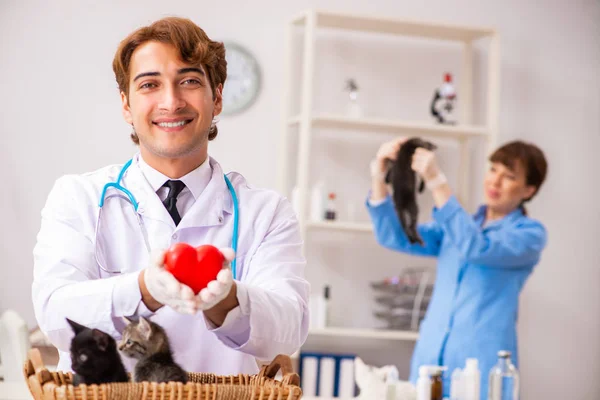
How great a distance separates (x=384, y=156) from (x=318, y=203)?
68 cm

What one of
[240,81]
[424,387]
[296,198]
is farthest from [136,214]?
[240,81]

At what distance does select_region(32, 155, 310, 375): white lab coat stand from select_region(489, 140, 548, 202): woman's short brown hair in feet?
7.49

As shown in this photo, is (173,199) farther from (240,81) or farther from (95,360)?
(240,81)

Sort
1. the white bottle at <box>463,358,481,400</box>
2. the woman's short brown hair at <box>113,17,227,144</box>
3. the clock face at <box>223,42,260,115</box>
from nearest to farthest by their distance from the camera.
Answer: the woman's short brown hair at <box>113,17,227,144</box> → the white bottle at <box>463,358,481,400</box> → the clock face at <box>223,42,260,115</box>

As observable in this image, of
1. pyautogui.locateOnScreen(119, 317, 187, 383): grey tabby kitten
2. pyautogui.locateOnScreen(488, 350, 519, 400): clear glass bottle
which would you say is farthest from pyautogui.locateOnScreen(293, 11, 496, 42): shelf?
pyautogui.locateOnScreen(119, 317, 187, 383): grey tabby kitten

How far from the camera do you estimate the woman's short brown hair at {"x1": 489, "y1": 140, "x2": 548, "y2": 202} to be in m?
3.32

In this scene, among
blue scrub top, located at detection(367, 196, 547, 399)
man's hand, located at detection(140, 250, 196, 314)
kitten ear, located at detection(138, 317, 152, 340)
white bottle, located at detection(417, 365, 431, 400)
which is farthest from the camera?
blue scrub top, located at detection(367, 196, 547, 399)

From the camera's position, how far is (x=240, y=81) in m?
4.19

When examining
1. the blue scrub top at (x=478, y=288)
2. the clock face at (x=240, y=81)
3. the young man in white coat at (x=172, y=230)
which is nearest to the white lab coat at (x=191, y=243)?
the young man in white coat at (x=172, y=230)

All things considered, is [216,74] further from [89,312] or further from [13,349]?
[13,349]

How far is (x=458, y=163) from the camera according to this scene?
439cm

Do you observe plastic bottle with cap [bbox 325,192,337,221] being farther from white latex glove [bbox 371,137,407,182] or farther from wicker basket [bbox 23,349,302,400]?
wicker basket [bbox 23,349,302,400]

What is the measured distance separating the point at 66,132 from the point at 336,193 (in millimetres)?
1486

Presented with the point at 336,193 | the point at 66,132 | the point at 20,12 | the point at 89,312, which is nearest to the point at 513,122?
the point at 336,193
